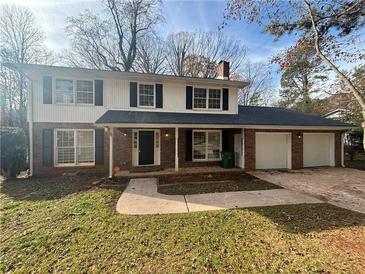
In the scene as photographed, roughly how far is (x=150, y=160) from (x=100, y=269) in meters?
7.99

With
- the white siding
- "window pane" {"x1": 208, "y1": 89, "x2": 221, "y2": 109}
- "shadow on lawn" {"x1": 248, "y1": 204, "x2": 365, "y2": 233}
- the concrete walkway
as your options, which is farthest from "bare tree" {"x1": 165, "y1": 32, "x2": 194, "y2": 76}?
"shadow on lawn" {"x1": 248, "y1": 204, "x2": 365, "y2": 233}

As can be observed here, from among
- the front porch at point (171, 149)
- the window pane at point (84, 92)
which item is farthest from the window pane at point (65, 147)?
the front porch at point (171, 149)

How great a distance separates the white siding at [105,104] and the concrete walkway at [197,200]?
5.13 m

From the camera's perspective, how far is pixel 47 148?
9.06 metres

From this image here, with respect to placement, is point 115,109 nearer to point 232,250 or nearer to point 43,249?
point 43,249

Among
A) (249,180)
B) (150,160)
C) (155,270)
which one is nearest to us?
(155,270)

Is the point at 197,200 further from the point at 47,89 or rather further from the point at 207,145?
the point at 47,89

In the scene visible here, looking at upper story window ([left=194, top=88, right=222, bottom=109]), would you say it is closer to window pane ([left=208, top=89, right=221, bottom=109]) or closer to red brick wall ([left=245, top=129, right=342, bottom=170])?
window pane ([left=208, top=89, right=221, bottom=109])

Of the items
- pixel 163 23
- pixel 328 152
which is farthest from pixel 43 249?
pixel 163 23

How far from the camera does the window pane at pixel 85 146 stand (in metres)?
9.57

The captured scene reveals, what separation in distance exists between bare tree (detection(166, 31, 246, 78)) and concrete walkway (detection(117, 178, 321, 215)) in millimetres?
17748

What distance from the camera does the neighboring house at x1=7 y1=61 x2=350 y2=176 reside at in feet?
29.8

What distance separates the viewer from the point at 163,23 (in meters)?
19.1

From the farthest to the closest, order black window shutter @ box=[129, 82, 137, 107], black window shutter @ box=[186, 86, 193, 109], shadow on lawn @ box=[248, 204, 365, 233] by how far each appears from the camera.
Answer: black window shutter @ box=[186, 86, 193, 109] < black window shutter @ box=[129, 82, 137, 107] < shadow on lawn @ box=[248, 204, 365, 233]
